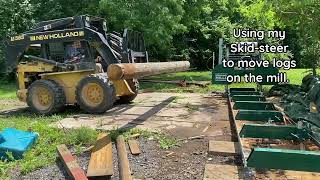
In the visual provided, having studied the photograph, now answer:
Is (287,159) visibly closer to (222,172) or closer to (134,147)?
(222,172)

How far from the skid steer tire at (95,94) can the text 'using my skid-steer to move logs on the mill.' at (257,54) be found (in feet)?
14.4

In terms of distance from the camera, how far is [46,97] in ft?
30.8

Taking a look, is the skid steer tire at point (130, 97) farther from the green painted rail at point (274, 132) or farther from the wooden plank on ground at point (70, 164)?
the green painted rail at point (274, 132)

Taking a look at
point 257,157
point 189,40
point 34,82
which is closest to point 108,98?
point 34,82

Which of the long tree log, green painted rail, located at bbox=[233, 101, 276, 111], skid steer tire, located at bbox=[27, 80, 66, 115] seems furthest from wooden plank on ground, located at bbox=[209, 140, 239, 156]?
skid steer tire, located at bbox=[27, 80, 66, 115]

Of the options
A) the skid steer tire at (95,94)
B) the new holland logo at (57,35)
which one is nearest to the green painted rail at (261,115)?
the skid steer tire at (95,94)

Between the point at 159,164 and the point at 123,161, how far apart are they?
1.56 feet

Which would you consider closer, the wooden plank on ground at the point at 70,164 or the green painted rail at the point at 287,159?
the green painted rail at the point at 287,159

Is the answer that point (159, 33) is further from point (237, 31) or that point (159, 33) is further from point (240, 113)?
point (240, 113)

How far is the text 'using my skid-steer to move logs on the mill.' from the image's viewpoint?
11.5m

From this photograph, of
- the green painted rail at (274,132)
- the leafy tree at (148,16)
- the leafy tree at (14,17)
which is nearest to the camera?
the green painted rail at (274,132)

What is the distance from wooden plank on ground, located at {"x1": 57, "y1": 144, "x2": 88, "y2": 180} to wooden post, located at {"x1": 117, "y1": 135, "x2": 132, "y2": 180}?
45cm

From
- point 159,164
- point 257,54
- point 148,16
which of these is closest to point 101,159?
point 159,164

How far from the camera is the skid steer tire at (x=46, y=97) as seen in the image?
914 centimetres
